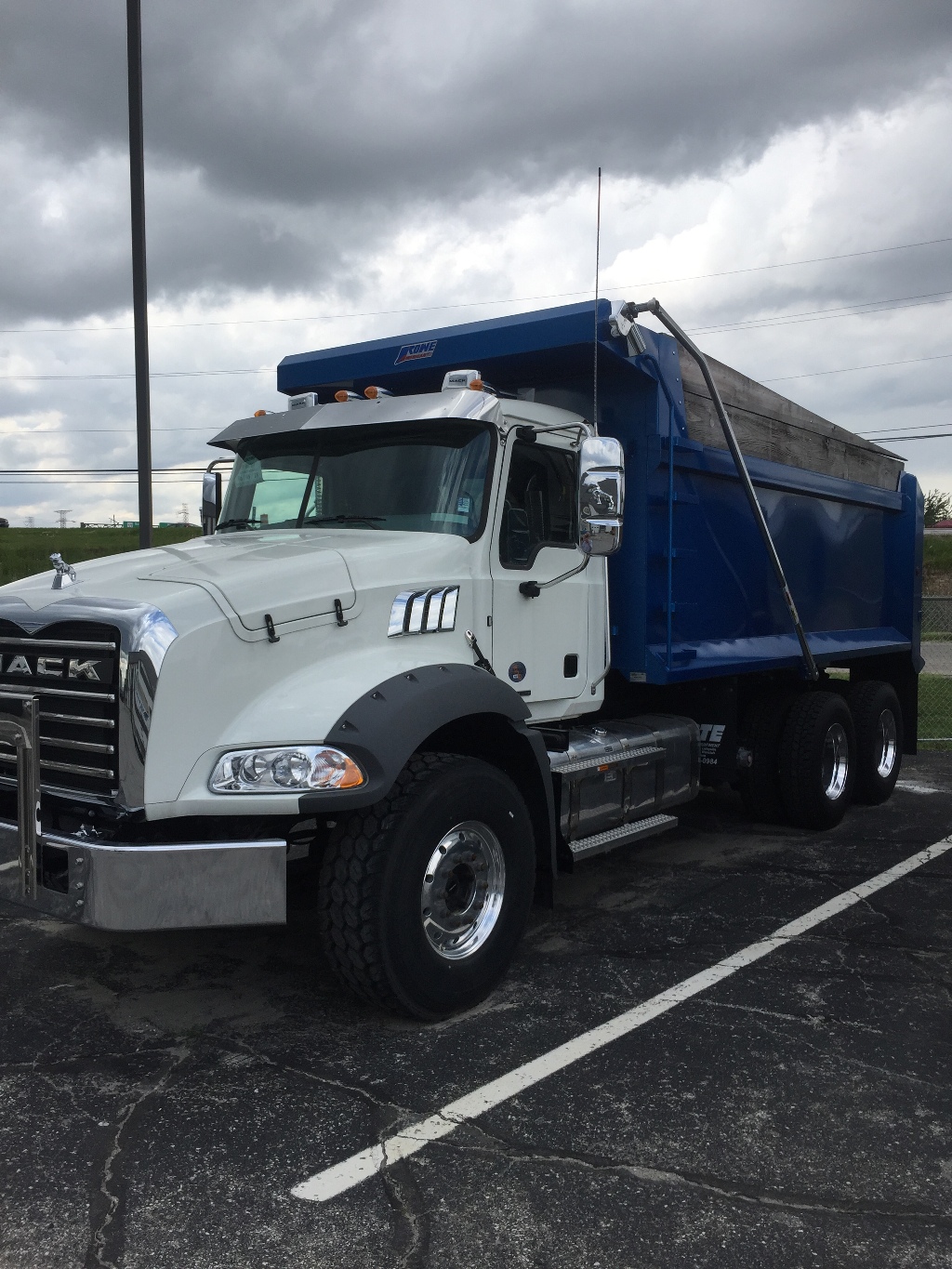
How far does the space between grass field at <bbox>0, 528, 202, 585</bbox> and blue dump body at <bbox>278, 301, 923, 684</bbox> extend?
1548 cm

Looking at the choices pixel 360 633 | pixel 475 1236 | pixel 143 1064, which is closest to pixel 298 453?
pixel 360 633

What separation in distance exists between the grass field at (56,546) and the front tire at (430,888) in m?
Result: 17.5

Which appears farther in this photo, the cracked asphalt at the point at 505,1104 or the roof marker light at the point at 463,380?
the roof marker light at the point at 463,380

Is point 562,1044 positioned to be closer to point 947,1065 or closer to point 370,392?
point 947,1065

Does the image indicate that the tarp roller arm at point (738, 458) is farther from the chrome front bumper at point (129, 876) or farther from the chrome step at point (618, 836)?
the chrome front bumper at point (129, 876)

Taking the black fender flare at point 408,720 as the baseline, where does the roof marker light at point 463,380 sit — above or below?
above

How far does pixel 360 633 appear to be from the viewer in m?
4.34

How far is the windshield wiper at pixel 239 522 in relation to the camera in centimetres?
538

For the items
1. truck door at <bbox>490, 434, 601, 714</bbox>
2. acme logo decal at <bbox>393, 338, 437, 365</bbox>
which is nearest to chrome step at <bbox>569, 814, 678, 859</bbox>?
truck door at <bbox>490, 434, 601, 714</bbox>

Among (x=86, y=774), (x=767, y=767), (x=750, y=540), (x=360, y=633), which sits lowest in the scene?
(x=767, y=767)

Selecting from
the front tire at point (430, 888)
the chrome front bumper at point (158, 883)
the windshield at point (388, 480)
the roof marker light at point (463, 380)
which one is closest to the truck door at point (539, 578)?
the windshield at point (388, 480)

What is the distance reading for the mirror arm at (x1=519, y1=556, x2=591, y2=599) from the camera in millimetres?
5055

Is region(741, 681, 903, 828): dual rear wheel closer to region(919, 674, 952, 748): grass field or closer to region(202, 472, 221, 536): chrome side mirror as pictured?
region(202, 472, 221, 536): chrome side mirror

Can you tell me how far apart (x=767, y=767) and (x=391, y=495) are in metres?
3.89
